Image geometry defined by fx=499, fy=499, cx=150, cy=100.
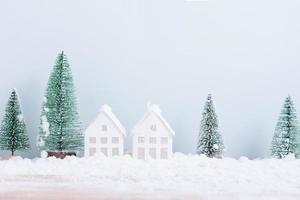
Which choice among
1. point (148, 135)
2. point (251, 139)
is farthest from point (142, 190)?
point (251, 139)

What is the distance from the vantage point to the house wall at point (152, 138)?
1.79 metres

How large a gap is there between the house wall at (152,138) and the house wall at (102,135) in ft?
0.21

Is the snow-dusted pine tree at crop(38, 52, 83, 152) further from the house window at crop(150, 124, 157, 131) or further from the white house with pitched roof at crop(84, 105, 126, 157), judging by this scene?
the house window at crop(150, 124, 157, 131)

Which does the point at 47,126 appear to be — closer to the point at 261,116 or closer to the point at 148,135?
the point at 148,135

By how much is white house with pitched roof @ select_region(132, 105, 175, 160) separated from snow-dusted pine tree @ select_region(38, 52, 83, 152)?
9.3 inches

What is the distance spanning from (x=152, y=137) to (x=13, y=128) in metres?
0.52

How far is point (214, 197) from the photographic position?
1.36m

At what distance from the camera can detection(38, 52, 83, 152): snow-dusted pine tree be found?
6.00ft

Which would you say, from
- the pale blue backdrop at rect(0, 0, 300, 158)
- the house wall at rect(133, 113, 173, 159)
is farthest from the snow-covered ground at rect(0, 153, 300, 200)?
the pale blue backdrop at rect(0, 0, 300, 158)

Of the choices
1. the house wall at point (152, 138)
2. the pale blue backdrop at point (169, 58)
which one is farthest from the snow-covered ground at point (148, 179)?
the pale blue backdrop at point (169, 58)

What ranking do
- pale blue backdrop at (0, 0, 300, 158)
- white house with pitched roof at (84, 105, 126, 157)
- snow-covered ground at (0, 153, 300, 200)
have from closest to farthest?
snow-covered ground at (0, 153, 300, 200) → white house with pitched roof at (84, 105, 126, 157) → pale blue backdrop at (0, 0, 300, 158)

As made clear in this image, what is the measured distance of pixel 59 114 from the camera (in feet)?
6.00

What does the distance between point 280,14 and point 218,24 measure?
0.27 metres

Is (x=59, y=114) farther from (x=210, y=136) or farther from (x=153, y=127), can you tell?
(x=210, y=136)
